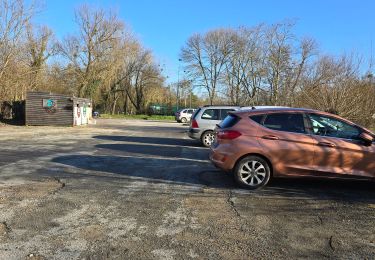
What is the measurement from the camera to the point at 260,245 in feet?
16.2

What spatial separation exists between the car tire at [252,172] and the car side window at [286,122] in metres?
0.72

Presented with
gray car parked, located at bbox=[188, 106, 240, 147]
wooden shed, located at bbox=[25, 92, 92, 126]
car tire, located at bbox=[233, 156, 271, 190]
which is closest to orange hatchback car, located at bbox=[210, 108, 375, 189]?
car tire, located at bbox=[233, 156, 271, 190]

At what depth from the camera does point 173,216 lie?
6.04 m

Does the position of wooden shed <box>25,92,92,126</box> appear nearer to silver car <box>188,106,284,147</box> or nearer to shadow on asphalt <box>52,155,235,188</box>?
silver car <box>188,106,284,147</box>

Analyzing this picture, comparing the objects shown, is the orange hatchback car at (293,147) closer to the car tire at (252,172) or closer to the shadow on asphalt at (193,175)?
the car tire at (252,172)

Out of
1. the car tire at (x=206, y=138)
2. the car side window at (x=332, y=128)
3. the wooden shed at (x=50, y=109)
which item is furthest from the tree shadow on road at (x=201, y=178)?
the wooden shed at (x=50, y=109)

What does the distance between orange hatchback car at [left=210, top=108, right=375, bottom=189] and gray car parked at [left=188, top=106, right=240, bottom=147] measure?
7.83m

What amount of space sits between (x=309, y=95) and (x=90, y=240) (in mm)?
20848

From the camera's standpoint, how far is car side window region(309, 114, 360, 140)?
810 cm

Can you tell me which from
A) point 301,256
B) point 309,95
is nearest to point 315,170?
point 301,256

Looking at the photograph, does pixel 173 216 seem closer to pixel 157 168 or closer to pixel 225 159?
pixel 225 159

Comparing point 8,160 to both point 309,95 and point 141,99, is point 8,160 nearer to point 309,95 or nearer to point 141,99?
point 309,95

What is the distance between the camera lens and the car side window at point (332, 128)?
8.10m

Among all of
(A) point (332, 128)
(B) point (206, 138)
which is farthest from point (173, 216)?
(B) point (206, 138)
